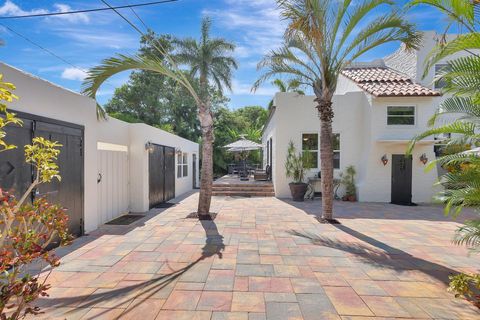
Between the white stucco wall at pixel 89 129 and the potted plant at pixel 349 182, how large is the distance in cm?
867

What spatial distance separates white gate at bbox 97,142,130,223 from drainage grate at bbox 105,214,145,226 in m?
0.18

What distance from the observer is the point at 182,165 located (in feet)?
49.7

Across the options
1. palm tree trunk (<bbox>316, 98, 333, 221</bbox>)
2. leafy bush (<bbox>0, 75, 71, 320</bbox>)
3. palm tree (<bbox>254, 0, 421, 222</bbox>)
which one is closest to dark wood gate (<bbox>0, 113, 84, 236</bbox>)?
leafy bush (<bbox>0, 75, 71, 320</bbox>)

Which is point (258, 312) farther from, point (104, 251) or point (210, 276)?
point (104, 251)

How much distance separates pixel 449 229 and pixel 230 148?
12287mm

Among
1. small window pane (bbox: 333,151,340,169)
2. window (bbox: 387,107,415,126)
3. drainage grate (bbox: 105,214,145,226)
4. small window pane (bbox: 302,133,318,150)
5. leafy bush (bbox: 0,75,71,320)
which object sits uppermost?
window (bbox: 387,107,415,126)

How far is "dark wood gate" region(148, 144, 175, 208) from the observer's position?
10.2m

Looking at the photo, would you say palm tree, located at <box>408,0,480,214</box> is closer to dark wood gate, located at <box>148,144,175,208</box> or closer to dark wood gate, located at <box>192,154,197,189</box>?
dark wood gate, located at <box>148,144,175,208</box>

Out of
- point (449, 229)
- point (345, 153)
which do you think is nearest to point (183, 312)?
point (449, 229)

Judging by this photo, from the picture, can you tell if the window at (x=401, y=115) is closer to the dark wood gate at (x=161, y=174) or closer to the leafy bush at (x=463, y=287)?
the leafy bush at (x=463, y=287)

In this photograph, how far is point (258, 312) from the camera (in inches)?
129

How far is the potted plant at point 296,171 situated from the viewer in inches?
468

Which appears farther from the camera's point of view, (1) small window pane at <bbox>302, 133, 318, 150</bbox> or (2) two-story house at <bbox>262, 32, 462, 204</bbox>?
(1) small window pane at <bbox>302, 133, 318, 150</bbox>

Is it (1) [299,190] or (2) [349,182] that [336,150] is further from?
(1) [299,190]
